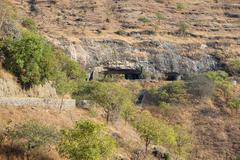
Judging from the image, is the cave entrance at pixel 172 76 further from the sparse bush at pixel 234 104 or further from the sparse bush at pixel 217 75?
the sparse bush at pixel 234 104

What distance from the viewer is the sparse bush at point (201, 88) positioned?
6247 cm

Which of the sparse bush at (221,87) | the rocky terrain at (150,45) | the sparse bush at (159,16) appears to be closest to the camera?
the rocky terrain at (150,45)

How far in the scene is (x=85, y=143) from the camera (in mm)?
29719

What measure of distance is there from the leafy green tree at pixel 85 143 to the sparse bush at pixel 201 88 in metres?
33.1

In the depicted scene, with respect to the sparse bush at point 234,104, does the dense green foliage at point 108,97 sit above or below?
above

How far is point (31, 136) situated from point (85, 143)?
3431mm

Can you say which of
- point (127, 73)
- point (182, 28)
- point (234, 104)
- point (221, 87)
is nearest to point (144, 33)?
point (182, 28)

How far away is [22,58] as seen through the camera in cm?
3803

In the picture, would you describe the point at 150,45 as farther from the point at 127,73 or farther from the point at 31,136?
the point at 31,136

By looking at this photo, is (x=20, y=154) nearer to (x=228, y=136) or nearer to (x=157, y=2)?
(x=228, y=136)

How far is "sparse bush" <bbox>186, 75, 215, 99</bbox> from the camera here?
205ft

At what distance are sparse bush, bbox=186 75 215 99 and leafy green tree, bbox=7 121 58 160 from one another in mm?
35080

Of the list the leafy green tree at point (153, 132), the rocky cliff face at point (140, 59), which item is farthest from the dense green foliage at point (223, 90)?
the leafy green tree at point (153, 132)

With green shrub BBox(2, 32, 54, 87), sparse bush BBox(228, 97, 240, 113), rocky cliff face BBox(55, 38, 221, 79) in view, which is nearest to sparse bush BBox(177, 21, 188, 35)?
rocky cliff face BBox(55, 38, 221, 79)
